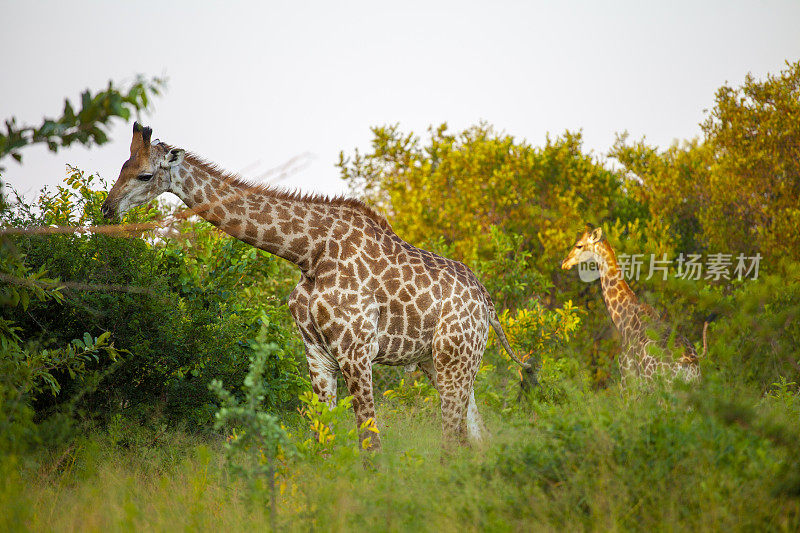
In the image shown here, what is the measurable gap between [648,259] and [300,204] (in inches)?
368

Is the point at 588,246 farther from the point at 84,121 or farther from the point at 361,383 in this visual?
the point at 84,121

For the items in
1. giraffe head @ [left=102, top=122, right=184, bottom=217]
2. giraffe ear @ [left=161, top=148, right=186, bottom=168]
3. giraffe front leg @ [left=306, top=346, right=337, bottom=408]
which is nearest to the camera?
giraffe head @ [left=102, top=122, right=184, bottom=217]

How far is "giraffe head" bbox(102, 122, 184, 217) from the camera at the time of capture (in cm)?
606

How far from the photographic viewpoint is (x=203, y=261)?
867cm

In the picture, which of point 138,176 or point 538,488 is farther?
point 138,176

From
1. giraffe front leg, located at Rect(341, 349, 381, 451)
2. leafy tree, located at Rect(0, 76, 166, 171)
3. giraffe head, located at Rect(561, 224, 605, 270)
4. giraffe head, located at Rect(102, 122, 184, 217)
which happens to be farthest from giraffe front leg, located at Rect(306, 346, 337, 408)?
giraffe head, located at Rect(561, 224, 605, 270)

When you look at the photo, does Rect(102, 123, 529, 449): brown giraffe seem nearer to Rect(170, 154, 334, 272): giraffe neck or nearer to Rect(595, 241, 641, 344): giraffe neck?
Rect(170, 154, 334, 272): giraffe neck

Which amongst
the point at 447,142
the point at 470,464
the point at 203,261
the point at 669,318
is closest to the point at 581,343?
the point at 669,318

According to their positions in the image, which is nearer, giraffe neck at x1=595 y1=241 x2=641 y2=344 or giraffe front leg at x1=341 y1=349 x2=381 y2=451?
giraffe front leg at x1=341 y1=349 x2=381 y2=451

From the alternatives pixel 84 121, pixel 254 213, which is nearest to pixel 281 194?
pixel 254 213

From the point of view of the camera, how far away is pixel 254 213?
655cm

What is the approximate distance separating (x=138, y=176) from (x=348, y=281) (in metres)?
1.99

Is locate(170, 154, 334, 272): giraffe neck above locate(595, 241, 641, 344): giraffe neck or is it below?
below

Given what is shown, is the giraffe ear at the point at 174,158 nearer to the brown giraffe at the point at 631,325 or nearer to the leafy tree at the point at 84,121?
the leafy tree at the point at 84,121
